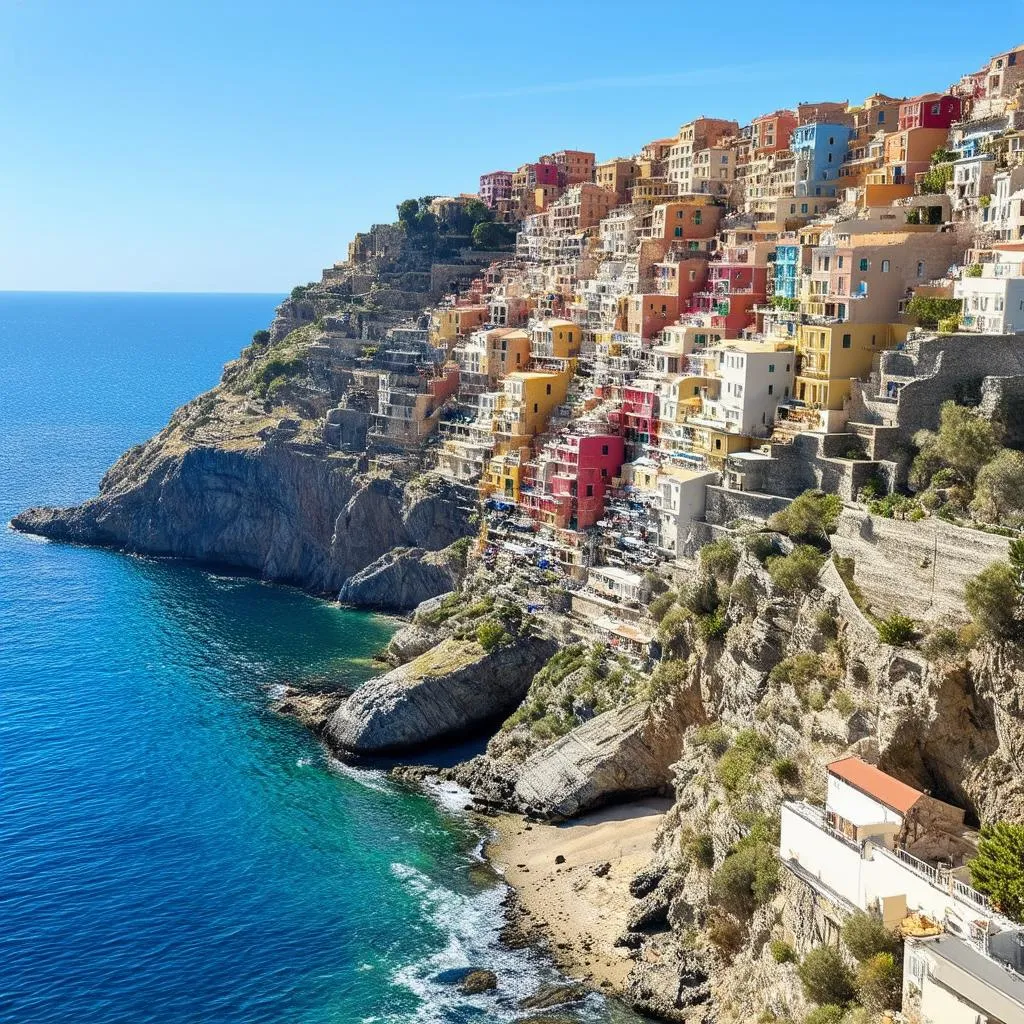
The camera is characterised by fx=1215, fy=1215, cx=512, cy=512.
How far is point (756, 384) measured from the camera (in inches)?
2099

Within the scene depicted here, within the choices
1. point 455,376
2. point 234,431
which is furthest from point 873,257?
point 234,431

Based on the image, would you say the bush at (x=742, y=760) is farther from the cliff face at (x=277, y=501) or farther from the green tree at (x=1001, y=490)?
the cliff face at (x=277, y=501)

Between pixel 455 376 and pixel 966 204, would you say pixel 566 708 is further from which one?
pixel 455 376

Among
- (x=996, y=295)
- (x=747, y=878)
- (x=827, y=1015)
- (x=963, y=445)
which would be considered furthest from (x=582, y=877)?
(x=996, y=295)

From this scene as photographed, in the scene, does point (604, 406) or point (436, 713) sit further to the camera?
A: point (604, 406)

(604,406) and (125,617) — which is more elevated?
(604,406)

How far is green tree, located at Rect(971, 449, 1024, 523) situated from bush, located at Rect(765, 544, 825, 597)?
5466 mm

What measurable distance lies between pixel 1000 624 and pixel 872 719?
493 cm

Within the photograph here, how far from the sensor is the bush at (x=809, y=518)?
4409 centimetres

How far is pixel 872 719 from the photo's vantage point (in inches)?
1393

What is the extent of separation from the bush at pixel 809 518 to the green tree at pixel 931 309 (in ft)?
31.3

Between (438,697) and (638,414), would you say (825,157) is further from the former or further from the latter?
(438,697)

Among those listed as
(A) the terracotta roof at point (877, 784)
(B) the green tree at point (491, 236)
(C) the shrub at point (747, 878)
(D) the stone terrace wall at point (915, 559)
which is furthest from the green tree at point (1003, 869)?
(B) the green tree at point (491, 236)

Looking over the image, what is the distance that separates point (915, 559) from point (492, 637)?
27.2 m
